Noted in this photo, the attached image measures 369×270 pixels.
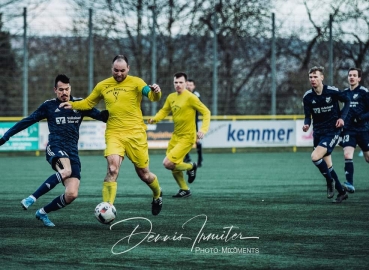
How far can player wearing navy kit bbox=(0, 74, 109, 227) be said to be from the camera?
10.2 meters

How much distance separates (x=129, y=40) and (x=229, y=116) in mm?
4788

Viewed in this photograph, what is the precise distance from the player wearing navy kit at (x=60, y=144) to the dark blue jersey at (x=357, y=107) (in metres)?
5.65

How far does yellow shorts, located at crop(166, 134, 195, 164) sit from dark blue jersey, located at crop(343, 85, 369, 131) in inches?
106

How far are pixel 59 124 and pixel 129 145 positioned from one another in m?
0.87

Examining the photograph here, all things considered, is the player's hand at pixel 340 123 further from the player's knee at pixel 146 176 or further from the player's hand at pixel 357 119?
the player's knee at pixel 146 176

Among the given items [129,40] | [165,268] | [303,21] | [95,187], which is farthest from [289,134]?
[165,268]

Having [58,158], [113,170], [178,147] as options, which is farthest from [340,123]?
[58,158]

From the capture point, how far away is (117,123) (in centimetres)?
1045

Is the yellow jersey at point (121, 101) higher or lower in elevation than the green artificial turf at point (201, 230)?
higher

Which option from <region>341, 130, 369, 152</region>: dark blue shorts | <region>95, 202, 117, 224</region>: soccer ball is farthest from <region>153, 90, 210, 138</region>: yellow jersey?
<region>95, 202, 117, 224</region>: soccer ball

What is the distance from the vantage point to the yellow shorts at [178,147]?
14203 mm

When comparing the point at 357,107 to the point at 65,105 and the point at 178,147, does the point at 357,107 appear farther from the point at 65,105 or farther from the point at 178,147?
the point at 65,105

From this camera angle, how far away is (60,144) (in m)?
10.3

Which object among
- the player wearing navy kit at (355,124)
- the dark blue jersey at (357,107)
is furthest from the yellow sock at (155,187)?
the dark blue jersey at (357,107)
